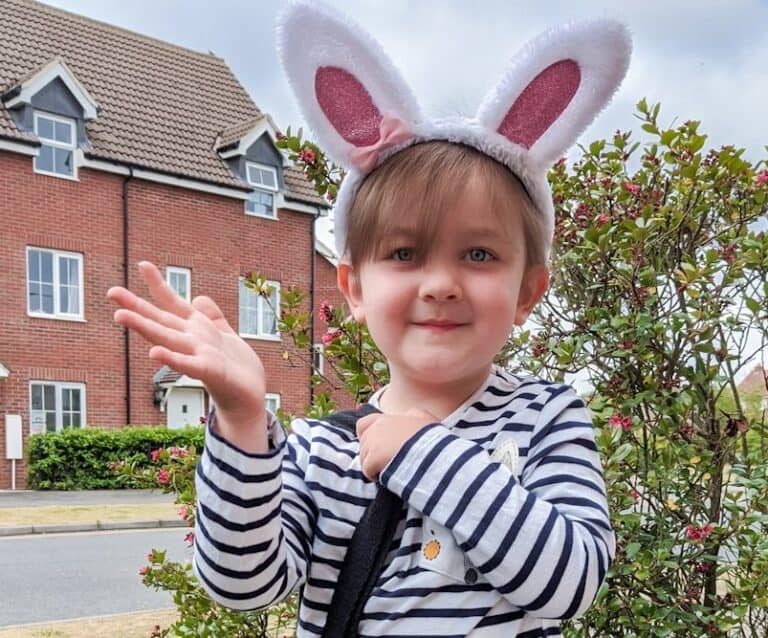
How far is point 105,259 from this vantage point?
1342cm

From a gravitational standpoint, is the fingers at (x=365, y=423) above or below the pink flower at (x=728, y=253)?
below

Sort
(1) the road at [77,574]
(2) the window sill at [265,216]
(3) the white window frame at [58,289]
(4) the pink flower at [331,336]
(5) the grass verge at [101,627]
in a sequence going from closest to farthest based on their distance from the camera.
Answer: (4) the pink flower at [331,336]
(5) the grass verge at [101,627]
(1) the road at [77,574]
(3) the white window frame at [58,289]
(2) the window sill at [265,216]

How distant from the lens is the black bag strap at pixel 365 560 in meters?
1.04

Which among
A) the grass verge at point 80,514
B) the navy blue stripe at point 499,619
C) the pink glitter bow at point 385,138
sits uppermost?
the pink glitter bow at point 385,138

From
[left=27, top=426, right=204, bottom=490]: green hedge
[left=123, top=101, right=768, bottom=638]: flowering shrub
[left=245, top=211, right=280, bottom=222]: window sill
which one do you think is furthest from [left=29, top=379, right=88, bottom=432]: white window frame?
[left=123, top=101, right=768, bottom=638]: flowering shrub

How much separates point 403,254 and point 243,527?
41 cm

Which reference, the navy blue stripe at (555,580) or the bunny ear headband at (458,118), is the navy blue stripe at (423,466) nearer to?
the navy blue stripe at (555,580)

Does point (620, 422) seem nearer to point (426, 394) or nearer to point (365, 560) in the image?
point (426, 394)

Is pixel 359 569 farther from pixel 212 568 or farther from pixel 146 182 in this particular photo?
pixel 146 182

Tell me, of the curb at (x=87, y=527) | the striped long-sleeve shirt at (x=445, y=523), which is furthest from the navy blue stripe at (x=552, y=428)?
the curb at (x=87, y=527)

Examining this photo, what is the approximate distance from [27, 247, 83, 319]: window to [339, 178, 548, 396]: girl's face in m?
12.9

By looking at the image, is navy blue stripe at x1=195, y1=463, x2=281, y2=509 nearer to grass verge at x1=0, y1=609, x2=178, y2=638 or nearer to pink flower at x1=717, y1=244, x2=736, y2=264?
pink flower at x1=717, y1=244, x2=736, y2=264

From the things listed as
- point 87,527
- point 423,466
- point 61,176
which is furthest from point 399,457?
point 61,176

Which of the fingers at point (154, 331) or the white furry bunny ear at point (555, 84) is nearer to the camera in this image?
the fingers at point (154, 331)
